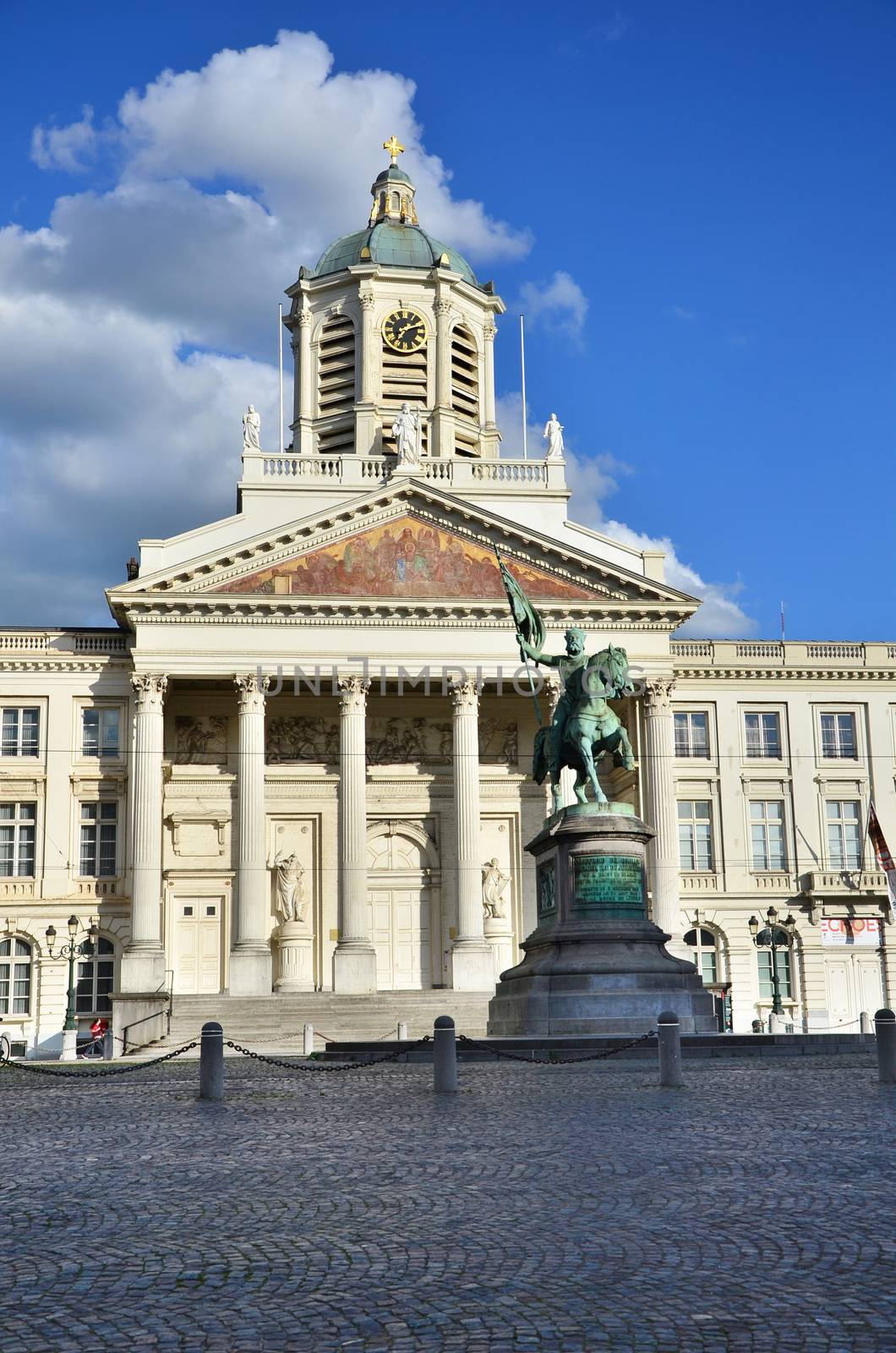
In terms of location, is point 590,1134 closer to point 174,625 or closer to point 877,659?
point 174,625


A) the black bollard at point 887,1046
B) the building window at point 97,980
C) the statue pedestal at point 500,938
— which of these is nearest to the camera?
the black bollard at point 887,1046

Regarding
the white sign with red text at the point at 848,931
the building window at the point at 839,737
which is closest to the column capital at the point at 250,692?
the building window at the point at 839,737

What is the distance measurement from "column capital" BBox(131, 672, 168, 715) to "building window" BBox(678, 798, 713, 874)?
1906 cm

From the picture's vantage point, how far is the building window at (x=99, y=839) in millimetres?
52688

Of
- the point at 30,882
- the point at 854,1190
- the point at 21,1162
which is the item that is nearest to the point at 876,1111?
the point at 854,1190

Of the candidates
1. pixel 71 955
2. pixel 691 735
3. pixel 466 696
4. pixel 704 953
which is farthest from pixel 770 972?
pixel 71 955

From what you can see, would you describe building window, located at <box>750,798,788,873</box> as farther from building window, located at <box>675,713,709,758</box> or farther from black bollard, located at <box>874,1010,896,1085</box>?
black bollard, located at <box>874,1010,896,1085</box>

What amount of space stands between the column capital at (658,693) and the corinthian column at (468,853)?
5676 millimetres

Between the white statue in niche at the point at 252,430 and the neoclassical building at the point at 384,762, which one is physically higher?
the white statue in niche at the point at 252,430

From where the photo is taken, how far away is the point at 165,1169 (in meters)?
12.8

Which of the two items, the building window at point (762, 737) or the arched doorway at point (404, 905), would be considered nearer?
the arched doorway at point (404, 905)

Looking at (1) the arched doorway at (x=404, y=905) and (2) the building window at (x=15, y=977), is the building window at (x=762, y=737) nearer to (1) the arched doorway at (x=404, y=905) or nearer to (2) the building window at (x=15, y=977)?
(1) the arched doorway at (x=404, y=905)

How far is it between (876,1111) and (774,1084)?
12.0ft

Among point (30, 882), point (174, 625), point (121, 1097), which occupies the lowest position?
point (121, 1097)
